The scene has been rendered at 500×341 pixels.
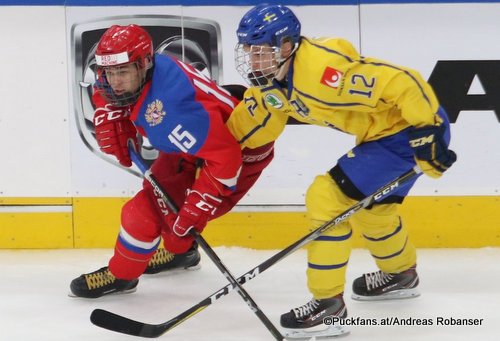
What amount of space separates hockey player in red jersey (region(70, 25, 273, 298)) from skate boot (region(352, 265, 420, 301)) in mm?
611

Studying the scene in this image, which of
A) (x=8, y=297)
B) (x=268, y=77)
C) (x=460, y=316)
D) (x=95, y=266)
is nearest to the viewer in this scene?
(x=268, y=77)

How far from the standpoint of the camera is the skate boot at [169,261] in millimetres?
3824

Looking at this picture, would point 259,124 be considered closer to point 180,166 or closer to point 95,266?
point 180,166

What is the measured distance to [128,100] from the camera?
3221mm

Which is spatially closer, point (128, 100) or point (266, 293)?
point (128, 100)

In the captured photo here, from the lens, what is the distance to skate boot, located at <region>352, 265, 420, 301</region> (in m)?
3.43

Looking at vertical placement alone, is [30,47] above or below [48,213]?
above

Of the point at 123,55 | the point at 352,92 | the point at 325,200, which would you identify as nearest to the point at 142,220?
the point at 123,55

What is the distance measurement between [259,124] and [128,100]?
482 millimetres

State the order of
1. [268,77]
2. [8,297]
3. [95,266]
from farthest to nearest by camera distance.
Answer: [95,266], [8,297], [268,77]

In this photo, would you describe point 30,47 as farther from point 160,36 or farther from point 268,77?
point 268,77

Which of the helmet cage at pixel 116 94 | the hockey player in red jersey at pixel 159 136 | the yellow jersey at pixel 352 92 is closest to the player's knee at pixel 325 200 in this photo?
the yellow jersey at pixel 352 92

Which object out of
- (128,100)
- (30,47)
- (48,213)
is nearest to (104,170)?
(48,213)

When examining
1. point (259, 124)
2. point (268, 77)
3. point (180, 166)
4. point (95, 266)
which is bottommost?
point (95, 266)
